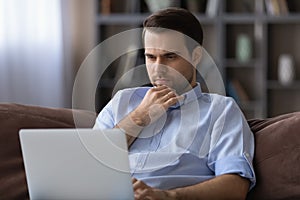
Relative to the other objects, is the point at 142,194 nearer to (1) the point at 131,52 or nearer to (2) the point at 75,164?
(2) the point at 75,164

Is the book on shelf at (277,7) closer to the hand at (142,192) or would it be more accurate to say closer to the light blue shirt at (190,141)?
the light blue shirt at (190,141)

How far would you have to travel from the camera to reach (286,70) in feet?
14.1

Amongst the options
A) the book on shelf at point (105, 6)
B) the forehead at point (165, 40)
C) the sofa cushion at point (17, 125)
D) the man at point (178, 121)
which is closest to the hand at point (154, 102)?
the man at point (178, 121)

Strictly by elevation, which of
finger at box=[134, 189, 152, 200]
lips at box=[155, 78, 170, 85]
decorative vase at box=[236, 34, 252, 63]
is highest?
lips at box=[155, 78, 170, 85]

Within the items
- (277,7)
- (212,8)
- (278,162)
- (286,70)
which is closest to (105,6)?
(212,8)

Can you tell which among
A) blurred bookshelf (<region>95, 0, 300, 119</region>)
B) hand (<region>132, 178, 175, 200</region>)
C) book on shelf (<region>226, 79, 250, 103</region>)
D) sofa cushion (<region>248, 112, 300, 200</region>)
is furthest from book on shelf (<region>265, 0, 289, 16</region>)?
hand (<region>132, 178, 175, 200</region>)

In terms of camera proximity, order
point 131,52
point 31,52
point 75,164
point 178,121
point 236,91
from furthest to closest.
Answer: point 236,91 < point 31,52 < point 131,52 < point 178,121 < point 75,164

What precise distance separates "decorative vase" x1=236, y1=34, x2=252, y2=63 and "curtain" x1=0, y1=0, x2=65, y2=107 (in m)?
1.27

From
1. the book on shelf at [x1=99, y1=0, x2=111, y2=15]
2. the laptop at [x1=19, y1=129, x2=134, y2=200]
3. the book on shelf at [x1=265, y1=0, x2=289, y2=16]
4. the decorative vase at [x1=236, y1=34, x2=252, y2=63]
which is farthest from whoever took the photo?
the book on shelf at [x1=99, y1=0, x2=111, y2=15]

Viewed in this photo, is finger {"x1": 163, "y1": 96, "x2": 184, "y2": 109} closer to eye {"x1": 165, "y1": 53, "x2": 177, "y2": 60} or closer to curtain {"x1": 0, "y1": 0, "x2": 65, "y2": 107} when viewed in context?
eye {"x1": 165, "y1": 53, "x2": 177, "y2": 60}

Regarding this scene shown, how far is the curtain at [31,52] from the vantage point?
4137 millimetres

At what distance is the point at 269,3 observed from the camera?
4254 millimetres

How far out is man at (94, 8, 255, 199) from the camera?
1651mm

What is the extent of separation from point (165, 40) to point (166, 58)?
5 centimetres
